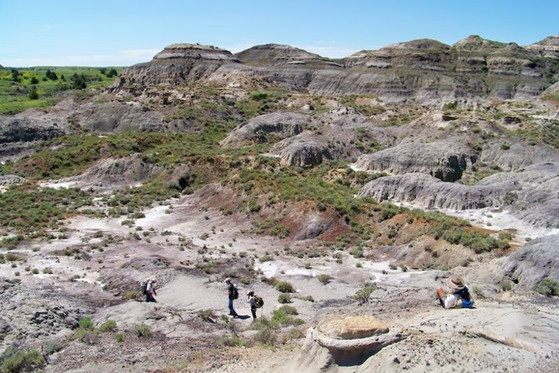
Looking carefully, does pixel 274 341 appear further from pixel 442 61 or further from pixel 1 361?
pixel 442 61

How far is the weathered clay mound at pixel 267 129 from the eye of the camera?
56094mm

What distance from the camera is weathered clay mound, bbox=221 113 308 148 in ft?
184

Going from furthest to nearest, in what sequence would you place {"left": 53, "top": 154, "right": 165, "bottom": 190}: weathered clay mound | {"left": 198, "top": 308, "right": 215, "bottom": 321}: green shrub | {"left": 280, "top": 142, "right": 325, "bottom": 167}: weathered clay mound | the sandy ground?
{"left": 53, "top": 154, "right": 165, "bottom": 190}: weathered clay mound < {"left": 280, "top": 142, "right": 325, "bottom": 167}: weathered clay mound < {"left": 198, "top": 308, "right": 215, "bottom": 321}: green shrub < the sandy ground

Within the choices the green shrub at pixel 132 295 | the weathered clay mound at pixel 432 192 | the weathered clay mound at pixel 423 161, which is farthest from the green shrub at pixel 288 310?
the weathered clay mound at pixel 423 161

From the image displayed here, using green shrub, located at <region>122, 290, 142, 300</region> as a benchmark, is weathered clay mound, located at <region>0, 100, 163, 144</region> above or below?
above

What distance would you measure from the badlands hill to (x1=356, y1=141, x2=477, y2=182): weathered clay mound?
0.52ft

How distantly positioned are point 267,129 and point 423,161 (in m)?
22.9

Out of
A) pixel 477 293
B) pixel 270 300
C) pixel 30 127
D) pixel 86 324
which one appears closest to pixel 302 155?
pixel 270 300

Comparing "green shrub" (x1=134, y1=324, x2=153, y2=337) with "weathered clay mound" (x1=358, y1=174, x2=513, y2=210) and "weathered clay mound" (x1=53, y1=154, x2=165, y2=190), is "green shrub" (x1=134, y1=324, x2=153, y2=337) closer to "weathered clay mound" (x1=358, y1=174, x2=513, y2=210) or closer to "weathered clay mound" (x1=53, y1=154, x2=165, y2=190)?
"weathered clay mound" (x1=358, y1=174, x2=513, y2=210)

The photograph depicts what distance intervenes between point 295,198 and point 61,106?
177 ft

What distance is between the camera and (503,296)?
1642 cm

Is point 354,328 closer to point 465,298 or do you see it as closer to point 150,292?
point 465,298

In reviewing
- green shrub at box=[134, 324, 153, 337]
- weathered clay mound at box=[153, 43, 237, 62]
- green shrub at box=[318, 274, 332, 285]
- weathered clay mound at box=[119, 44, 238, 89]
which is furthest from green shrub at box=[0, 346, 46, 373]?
weathered clay mound at box=[153, 43, 237, 62]

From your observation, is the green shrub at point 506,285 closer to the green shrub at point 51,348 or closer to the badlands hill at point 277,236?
the badlands hill at point 277,236
